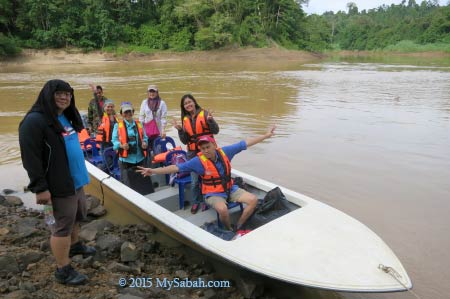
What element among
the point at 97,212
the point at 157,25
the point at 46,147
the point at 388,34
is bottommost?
the point at 97,212

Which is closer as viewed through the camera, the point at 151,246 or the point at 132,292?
the point at 132,292

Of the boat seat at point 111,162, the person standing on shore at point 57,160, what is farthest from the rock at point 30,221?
the person standing on shore at point 57,160

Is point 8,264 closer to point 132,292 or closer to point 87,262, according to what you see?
point 87,262

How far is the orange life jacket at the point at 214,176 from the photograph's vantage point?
12.0 ft

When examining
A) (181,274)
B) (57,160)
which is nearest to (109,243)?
(181,274)

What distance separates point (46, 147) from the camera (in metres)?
2.40

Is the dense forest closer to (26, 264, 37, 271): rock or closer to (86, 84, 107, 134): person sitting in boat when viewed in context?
(86, 84, 107, 134): person sitting in boat

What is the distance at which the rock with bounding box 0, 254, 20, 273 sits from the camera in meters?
2.80

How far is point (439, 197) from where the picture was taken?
5215 mm

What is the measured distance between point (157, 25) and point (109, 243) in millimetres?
40051

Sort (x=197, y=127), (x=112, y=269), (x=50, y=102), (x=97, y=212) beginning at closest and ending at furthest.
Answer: (x=50, y=102) → (x=112, y=269) → (x=197, y=127) → (x=97, y=212)

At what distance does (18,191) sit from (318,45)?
50.4m

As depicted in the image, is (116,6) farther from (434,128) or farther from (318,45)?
(434,128)

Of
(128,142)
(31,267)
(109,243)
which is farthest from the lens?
(128,142)
